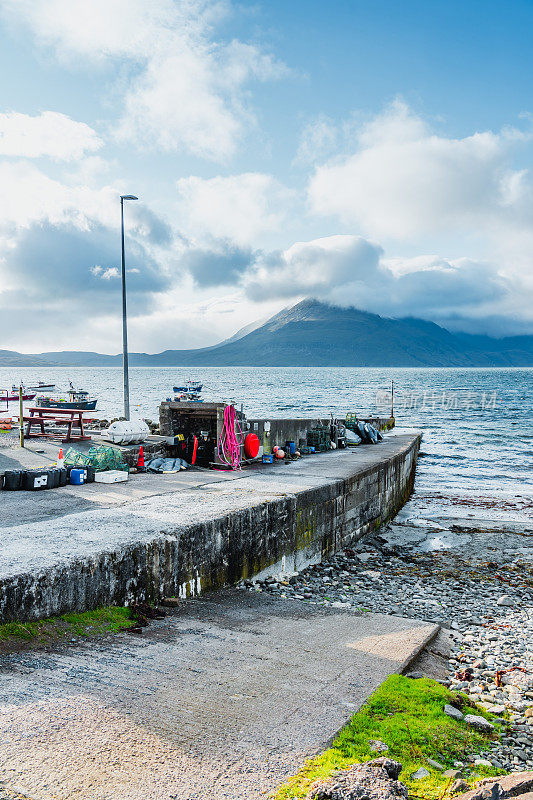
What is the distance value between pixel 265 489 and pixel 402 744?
270 inches

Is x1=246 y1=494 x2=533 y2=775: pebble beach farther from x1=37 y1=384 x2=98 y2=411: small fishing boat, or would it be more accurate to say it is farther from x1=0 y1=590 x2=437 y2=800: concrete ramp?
x1=37 y1=384 x2=98 y2=411: small fishing boat

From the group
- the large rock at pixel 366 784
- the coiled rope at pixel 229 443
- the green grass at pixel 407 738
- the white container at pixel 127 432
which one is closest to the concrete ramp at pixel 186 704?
the green grass at pixel 407 738

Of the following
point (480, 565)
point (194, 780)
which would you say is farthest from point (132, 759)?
point (480, 565)

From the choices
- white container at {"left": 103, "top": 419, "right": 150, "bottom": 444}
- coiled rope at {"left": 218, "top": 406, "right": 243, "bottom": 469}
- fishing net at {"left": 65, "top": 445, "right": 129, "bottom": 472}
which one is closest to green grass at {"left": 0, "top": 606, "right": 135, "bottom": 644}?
fishing net at {"left": 65, "top": 445, "right": 129, "bottom": 472}

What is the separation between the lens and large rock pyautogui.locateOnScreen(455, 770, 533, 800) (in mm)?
3295

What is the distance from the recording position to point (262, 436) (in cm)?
1650

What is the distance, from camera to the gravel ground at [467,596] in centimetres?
561

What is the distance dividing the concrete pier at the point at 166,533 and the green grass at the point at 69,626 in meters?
0.09

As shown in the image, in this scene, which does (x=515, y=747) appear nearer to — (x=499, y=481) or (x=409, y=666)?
(x=409, y=666)

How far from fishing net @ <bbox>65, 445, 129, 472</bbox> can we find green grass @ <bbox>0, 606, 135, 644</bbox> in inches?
252

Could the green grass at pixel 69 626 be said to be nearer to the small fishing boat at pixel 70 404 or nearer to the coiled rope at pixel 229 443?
the coiled rope at pixel 229 443

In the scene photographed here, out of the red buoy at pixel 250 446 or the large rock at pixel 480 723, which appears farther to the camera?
the red buoy at pixel 250 446

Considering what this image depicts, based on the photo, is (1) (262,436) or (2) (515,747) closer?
(2) (515,747)

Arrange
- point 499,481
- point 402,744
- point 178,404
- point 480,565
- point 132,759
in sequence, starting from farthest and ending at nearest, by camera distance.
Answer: point 499,481
point 178,404
point 480,565
point 402,744
point 132,759
